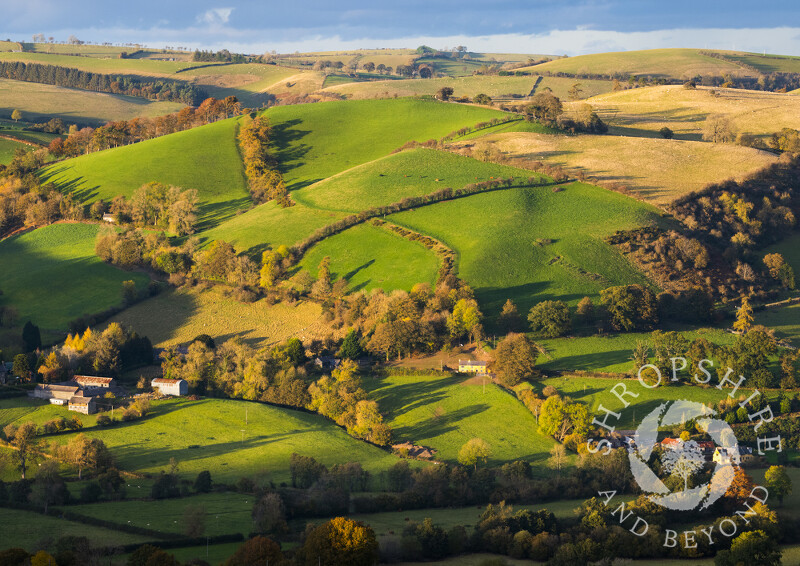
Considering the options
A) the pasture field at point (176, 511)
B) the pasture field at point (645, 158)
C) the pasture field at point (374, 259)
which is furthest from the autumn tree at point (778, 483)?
the pasture field at point (645, 158)

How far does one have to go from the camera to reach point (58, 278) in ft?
357

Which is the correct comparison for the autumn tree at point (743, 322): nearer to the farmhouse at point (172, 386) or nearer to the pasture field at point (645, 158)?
the pasture field at point (645, 158)

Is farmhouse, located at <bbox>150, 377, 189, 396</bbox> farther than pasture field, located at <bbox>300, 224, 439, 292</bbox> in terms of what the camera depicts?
No

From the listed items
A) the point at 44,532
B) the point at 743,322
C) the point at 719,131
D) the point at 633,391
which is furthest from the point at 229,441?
the point at 719,131

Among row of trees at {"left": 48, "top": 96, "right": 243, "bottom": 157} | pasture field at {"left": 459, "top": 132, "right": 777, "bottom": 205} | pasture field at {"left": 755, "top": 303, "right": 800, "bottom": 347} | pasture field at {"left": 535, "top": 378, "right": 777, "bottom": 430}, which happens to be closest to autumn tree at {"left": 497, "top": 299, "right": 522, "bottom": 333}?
pasture field at {"left": 535, "top": 378, "right": 777, "bottom": 430}

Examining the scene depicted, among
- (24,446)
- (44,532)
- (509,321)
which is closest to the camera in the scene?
(44,532)

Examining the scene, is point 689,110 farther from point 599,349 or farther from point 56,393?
point 56,393

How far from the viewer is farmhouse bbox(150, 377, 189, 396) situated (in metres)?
80.2

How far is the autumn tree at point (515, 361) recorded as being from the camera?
7675cm

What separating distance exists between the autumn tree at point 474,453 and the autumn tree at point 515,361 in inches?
500

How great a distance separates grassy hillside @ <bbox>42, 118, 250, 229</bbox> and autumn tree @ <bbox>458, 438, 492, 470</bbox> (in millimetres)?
70906

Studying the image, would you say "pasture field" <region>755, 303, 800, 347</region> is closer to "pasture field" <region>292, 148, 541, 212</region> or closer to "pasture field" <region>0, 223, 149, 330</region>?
"pasture field" <region>292, 148, 541, 212</region>

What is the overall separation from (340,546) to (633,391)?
37.7m

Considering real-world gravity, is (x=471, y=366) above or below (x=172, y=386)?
above
